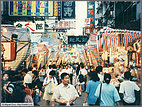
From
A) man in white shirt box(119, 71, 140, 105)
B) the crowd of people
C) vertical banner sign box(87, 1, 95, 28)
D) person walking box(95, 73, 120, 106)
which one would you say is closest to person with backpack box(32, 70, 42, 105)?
the crowd of people

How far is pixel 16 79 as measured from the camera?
6.43m

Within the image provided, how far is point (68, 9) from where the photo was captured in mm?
7094

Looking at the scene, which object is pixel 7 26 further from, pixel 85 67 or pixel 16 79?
pixel 85 67

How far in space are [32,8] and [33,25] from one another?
653 millimetres

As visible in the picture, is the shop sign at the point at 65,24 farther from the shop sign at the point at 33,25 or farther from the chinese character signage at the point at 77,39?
the shop sign at the point at 33,25

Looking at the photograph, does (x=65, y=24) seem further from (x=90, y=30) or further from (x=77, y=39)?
(x=90, y=30)

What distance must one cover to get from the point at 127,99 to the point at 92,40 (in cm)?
270

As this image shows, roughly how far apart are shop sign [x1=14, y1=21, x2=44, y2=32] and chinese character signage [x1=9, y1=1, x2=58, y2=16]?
36cm

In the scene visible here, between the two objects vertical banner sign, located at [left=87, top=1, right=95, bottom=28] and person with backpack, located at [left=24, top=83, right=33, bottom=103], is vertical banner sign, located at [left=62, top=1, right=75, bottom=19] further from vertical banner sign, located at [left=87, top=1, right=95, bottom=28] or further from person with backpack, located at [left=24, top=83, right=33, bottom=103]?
person with backpack, located at [left=24, top=83, right=33, bottom=103]

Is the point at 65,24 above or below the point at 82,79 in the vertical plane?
above

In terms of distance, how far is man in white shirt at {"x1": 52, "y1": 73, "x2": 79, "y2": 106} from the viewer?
4578mm

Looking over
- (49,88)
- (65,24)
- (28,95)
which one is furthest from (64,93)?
(65,24)

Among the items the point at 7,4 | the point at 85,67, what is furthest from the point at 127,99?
the point at 7,4

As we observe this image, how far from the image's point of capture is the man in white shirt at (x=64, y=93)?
15.0 feet
